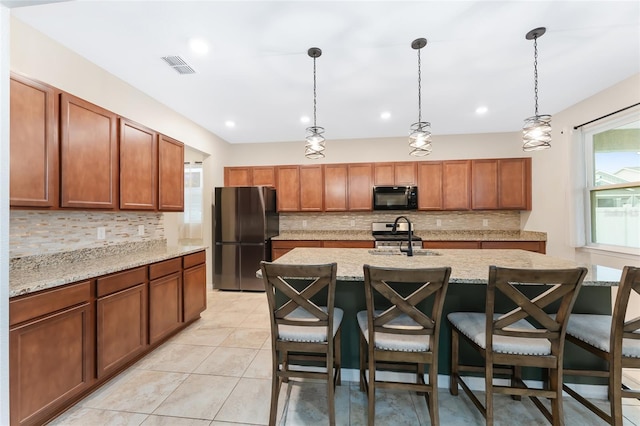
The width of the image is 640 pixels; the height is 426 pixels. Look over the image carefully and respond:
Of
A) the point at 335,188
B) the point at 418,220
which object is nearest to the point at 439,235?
the point at 418,220

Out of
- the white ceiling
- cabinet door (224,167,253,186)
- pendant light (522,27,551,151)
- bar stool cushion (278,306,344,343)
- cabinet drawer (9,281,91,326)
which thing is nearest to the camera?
cabinet drawer (9,281,91,326)

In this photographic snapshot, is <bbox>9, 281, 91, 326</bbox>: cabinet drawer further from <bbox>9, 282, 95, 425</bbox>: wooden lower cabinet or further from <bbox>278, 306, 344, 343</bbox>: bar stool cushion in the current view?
<bbox>278, 306, 344, 343</bbox>: bar stool cushion

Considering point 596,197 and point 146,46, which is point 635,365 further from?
point 146,46

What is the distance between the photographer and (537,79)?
114 inches

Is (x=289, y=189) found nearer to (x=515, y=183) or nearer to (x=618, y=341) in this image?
(x=515, y=183)

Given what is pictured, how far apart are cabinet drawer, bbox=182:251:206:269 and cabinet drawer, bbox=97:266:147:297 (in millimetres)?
580

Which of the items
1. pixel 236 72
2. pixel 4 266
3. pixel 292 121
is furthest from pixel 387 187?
pixel 4 266

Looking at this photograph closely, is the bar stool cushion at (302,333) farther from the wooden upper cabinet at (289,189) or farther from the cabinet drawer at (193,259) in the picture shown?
the wooden upper cabinet at (289,189)

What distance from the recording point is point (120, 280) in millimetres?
2180

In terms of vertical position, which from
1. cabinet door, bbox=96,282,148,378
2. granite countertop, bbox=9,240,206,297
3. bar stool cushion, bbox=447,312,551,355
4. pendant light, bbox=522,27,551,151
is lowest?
cabinet door, bbox=96,282,148,378

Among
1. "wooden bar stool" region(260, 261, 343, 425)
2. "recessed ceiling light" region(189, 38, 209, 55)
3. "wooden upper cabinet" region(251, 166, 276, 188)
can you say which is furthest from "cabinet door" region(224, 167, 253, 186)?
"wooden bar stool" region(260, 261, 343, 425)

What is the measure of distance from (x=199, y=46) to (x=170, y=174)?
1.48 meters

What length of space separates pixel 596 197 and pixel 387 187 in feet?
8.76

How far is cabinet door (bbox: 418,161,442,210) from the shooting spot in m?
4.68
